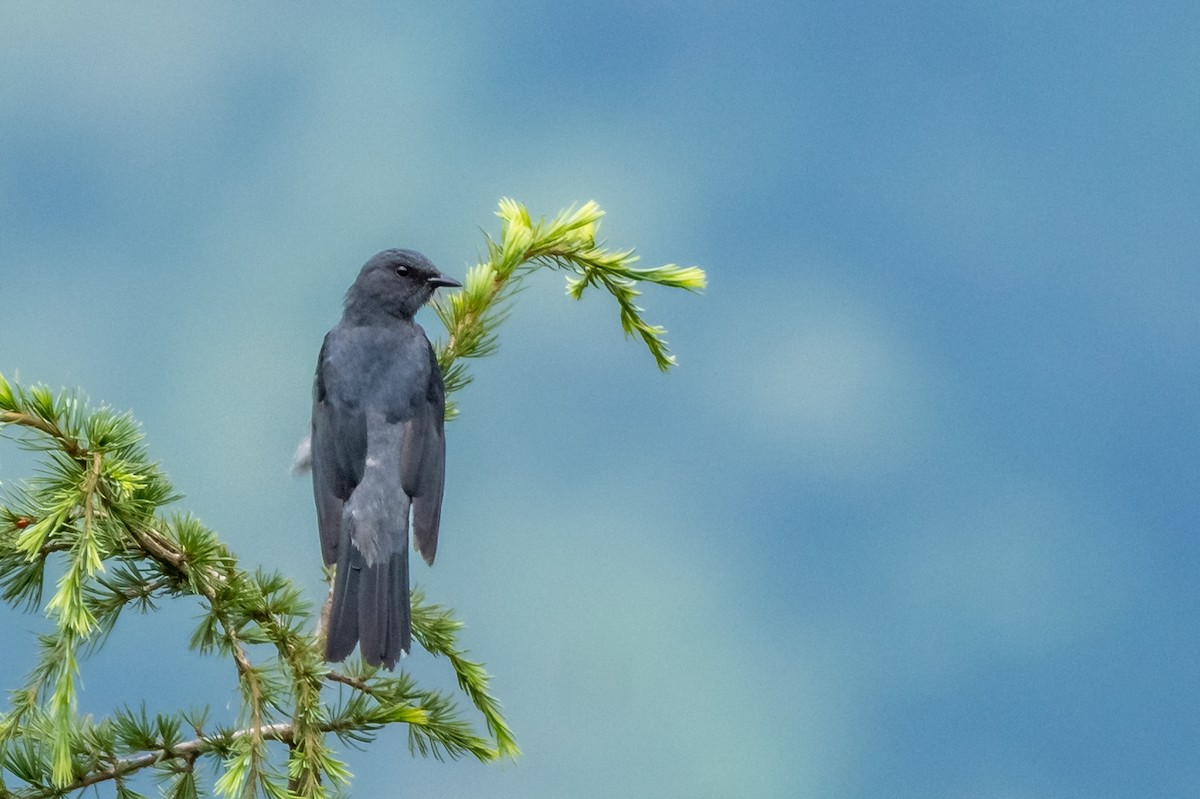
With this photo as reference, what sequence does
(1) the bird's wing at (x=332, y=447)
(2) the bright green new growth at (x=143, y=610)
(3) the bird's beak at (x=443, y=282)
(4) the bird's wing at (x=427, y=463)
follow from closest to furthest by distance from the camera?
(2) the bright green new growth at (x=143, y=610)
(1) the bird's wing at (x=332, y=447)
(4) the bird's wing at (x=427, y=463)
(3) the bird's beak at (x=443, y=282)

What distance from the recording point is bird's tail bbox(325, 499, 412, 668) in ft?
13.1

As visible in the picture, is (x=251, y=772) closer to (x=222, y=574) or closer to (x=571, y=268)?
(x=222, y=574)

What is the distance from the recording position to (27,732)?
344cm

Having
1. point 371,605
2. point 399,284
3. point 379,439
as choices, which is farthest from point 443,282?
point 371,605

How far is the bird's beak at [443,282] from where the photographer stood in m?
5.52

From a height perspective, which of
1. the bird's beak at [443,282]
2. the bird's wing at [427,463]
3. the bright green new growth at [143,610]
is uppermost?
the bird's beak at [443,282]

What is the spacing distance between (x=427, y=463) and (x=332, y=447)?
380 millimetres

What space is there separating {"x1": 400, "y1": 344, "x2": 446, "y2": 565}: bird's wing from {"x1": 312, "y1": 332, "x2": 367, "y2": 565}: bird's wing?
0.19 metres

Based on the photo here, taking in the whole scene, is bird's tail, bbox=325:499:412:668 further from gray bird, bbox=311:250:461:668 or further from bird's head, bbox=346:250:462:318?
bird's head, bbox=346:250:462:318

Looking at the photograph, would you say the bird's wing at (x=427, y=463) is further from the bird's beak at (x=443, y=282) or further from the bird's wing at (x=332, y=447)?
the bird's beak at (x=443, y=282)

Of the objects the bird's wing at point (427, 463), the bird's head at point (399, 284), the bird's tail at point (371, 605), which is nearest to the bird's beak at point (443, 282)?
the bird's head at point (399, 284)

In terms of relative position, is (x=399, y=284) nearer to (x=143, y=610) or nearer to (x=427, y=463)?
(x=427, y=463)

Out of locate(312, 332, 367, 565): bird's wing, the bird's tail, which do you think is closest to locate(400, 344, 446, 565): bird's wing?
locate(312, 332, 367, 565): bird's wing

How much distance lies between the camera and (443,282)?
5535mm
